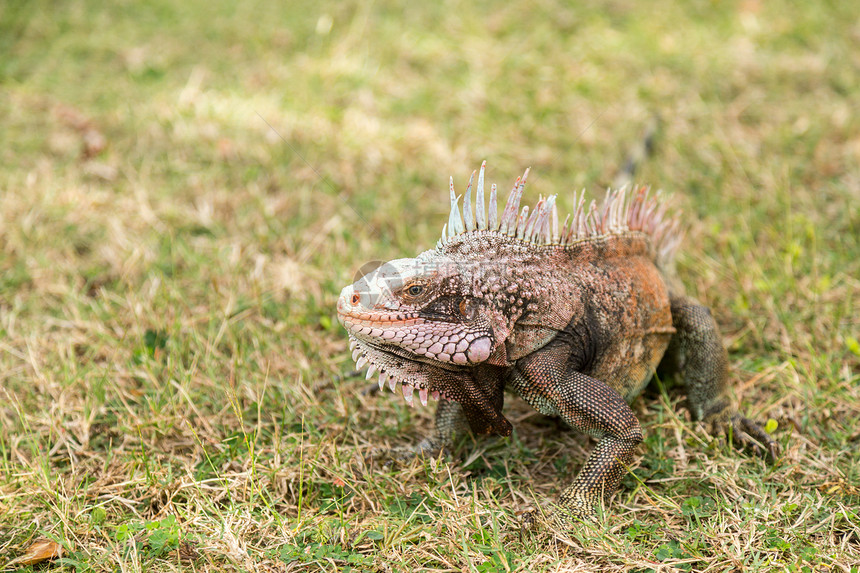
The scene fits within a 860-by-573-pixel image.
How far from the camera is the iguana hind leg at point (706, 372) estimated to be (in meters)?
4.65

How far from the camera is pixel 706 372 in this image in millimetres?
4707

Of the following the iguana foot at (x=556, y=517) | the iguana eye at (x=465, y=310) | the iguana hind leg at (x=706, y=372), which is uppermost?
the iguana eye at (x=465, y=310)

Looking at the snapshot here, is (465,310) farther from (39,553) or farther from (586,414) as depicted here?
(39,553)

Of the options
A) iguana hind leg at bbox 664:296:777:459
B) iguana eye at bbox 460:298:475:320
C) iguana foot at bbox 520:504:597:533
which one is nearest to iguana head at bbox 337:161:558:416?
iguana eye at bbox 460:298:475:320

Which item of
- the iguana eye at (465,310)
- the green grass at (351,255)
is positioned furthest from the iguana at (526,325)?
the green grass at (351,255)

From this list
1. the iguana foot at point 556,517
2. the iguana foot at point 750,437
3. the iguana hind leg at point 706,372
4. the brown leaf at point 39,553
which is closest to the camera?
the brown leaf at point 39,553

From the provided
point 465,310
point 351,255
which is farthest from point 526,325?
point 351,255

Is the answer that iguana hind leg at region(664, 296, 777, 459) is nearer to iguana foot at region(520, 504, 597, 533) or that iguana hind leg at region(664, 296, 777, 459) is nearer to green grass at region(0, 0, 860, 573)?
green grass at region(0, 0, 860, 573)

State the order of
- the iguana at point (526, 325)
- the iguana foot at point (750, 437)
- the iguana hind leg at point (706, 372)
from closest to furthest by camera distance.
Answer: the iguana at point (526, 325) → the iguana foot at point (750, 437) → the iguana hind leg at point (706, 372)

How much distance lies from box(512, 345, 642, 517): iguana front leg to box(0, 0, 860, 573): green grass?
20 centimetres

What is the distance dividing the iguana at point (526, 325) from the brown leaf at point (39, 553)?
5.74 feet

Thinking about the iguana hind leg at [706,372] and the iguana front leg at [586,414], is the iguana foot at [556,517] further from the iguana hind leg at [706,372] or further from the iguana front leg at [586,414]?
the iguana hind leg at [706,372]

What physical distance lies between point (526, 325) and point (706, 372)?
150cm

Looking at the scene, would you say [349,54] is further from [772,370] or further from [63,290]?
[772,370]
